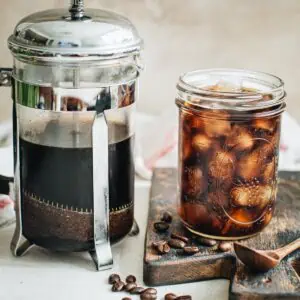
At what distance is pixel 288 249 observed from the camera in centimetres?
86

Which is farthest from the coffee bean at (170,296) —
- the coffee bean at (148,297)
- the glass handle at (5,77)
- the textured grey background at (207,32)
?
the textured grey background at (207,32)

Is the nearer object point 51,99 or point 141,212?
point 51,99

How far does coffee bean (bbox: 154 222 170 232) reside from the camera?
0.93 m

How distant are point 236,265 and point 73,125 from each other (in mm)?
277

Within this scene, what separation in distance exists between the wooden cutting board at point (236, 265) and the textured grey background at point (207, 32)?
459 millimetres

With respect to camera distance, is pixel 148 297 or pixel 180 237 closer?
pixel 148 297

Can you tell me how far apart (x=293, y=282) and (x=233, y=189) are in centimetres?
15

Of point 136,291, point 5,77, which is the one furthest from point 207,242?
Answer: point 5,77

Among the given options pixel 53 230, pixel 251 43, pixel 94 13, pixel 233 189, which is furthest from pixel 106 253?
pixel 251 43

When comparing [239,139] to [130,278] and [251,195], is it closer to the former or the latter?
[251,195]

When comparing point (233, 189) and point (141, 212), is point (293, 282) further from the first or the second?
point (141, 212)

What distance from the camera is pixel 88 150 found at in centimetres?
84

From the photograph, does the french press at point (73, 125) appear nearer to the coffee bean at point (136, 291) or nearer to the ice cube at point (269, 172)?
the coffee bean at point (136, 291)

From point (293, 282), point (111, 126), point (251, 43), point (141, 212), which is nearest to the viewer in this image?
point (293, 282)
